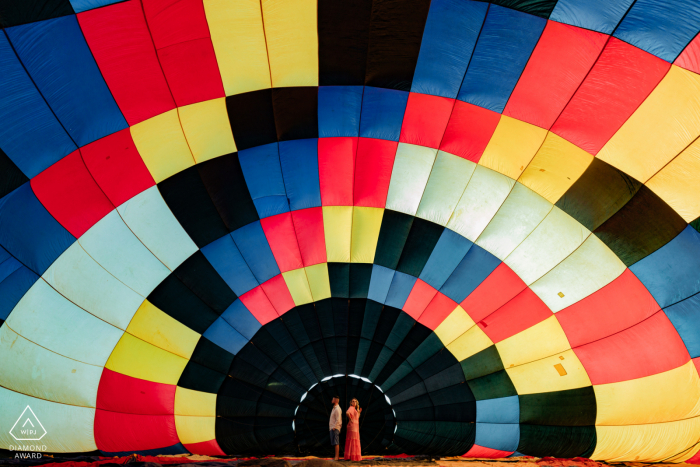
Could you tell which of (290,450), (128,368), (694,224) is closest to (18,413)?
(128,368)

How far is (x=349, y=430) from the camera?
195 inches

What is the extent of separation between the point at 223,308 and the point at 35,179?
2.25 meters

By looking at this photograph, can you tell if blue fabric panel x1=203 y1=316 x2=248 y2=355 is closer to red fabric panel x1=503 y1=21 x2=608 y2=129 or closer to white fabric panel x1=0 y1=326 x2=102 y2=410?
white fabric panel x1=0 y1=326 x2=102 y2=410

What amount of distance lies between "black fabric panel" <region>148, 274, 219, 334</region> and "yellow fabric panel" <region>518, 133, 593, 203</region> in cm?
383

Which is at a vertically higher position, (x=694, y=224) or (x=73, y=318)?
(x=694, y=224)

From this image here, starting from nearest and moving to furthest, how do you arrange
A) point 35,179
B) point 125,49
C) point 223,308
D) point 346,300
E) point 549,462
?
point 125,49, point 35,179, point 549,462, point 223,308, point 346,300

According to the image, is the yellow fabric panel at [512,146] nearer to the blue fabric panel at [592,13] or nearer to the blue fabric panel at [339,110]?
the blue fabric panel at [592,13]

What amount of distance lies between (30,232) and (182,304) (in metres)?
1.59

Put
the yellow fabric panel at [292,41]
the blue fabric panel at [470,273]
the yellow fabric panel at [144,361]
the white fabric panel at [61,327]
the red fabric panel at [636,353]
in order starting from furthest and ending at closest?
the blue fabric panel at [470,273]
the yellow fabric panel at [144,361]
the red fabric panel at [636,353]
the white fabric panel at [61,327]
the yellow fabric panel at [292,41]

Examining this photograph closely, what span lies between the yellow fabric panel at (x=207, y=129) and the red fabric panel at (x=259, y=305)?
66.5 inches

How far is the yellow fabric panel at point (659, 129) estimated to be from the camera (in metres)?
3.25

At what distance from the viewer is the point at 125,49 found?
327 centimetres

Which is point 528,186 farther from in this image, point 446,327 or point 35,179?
point 35,179

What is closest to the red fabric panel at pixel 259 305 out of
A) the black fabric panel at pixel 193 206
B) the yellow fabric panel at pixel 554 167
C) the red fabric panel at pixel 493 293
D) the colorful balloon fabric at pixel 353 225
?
the colorful balloon fabric at pixel 353 225
